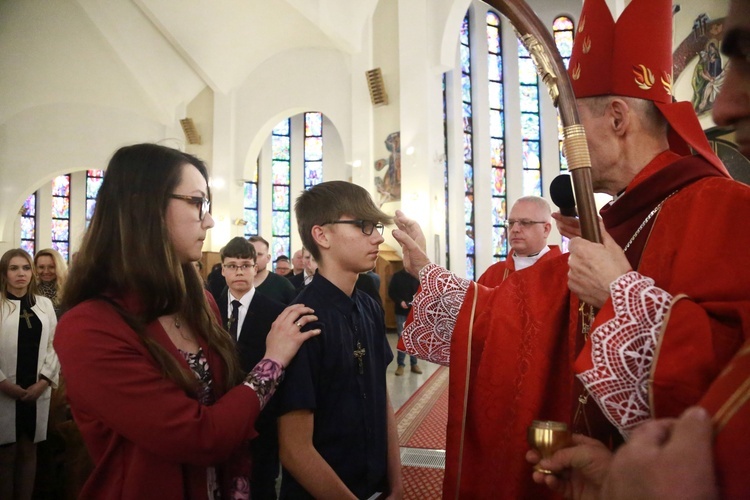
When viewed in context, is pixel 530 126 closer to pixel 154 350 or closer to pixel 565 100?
pixel 565 100

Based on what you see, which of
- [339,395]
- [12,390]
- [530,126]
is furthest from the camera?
[530,126]

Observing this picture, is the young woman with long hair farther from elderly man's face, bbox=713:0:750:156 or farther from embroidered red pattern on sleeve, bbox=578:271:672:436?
elderly man's face, bbox=713:0:750:156

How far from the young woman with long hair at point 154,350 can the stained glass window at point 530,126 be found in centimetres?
1587

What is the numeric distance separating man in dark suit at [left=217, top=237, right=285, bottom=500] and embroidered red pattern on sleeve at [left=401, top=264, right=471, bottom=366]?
52 cm

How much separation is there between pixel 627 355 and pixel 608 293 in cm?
15

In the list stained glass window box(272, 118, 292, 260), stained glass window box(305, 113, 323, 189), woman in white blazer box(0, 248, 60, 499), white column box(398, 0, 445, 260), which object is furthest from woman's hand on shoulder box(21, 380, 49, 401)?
stained glass window box(305, 113, 323, 189)

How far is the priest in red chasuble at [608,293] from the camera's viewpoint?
40.9 inches

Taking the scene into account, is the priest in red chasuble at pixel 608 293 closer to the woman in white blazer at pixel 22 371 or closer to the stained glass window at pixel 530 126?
the woman in white blazer at pixel 22 371

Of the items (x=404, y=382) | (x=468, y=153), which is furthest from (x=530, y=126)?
(x=404, y=382)

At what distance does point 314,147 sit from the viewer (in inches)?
750

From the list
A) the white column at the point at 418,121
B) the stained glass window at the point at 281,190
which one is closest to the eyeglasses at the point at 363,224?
the white column at the point at 418,121

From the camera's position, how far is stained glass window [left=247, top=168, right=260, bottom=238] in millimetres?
18156

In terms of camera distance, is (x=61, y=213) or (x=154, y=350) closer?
(x=154, y=350)

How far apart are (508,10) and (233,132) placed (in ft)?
44.6
